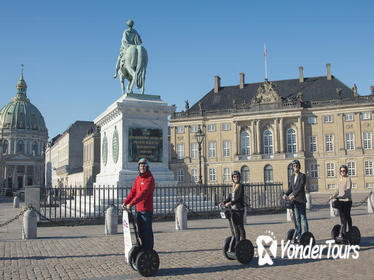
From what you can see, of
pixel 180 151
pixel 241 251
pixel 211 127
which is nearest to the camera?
pixel 241 251

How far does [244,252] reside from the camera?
24.2 feet

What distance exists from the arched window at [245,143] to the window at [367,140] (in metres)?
17.3

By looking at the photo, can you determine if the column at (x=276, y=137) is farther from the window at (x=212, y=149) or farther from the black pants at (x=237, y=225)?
the black pants at (x=237, y=225)

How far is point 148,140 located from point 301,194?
9835mm

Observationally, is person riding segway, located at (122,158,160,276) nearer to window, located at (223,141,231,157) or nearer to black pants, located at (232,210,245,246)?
black pants, located at (232,210,245,246)

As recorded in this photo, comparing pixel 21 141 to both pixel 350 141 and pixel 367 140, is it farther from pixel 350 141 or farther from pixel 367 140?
pixel 367 140

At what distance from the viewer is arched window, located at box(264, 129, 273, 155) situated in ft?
204

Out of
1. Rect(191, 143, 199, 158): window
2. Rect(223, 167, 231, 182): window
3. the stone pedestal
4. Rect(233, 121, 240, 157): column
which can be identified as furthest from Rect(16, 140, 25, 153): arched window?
the stone pedestal

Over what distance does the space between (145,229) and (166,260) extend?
1586mm

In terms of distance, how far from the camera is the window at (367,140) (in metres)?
57.0

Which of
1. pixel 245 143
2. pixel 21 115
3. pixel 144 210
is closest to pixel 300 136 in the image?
pixel 245 143

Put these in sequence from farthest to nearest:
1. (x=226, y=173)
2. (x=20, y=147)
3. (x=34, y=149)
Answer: (x=34, y=149)
(x=20, y=147)
(x=226, y=173)

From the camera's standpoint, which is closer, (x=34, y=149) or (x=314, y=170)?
(x=314, y=170)

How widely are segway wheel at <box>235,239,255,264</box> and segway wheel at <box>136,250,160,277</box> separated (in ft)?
5.38
